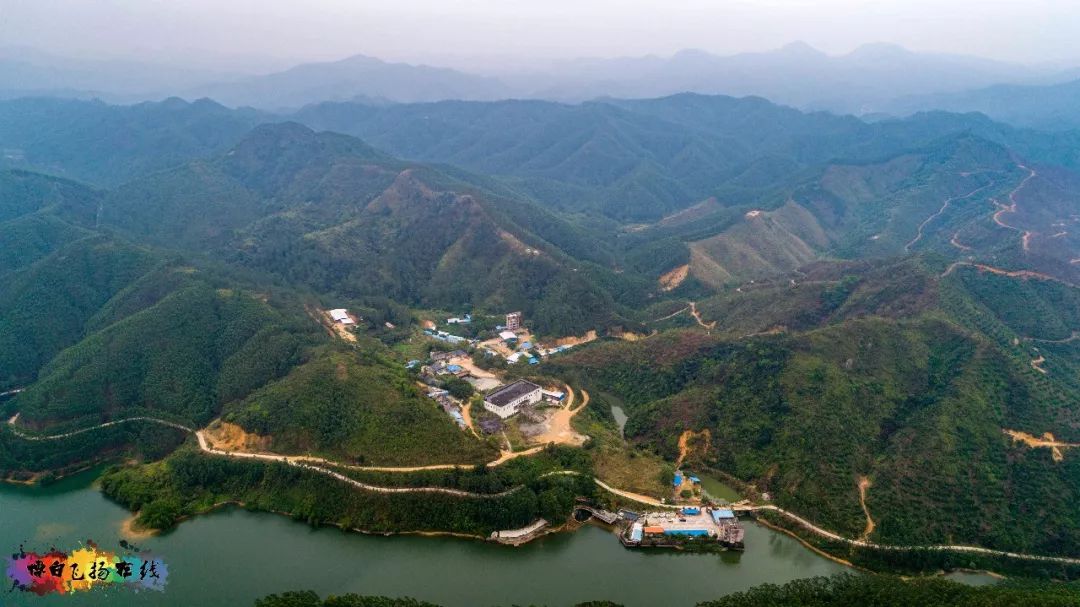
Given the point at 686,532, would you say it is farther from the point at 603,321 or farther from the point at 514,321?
the point at 514,321

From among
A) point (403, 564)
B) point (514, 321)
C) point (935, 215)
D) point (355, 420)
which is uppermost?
point (935, 215)

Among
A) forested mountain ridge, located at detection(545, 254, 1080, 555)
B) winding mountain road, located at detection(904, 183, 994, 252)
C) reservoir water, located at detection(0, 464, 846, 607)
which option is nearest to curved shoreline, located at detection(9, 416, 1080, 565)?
forested mountain ridge, located at detection(545, 254, 1080, 555)

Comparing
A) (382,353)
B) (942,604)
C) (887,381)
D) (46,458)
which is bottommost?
(46,458)

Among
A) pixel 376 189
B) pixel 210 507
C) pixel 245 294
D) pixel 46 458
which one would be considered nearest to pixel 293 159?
pixel 376 189

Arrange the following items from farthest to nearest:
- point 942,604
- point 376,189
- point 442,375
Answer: point 376,189, point 442,375, point 942,604

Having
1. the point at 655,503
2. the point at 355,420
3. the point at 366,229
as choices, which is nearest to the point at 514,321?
the point at 355,420

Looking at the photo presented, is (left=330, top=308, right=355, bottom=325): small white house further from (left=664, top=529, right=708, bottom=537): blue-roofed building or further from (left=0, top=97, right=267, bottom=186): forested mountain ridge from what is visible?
(left=0, top=97, right=267, bottom=186): forested mountain ridge

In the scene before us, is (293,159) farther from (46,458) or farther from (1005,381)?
(1005,381)

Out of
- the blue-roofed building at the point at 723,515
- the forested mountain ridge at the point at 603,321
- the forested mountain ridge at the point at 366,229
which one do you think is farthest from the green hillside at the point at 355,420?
the forested mountain ridge at the point at 366,229
